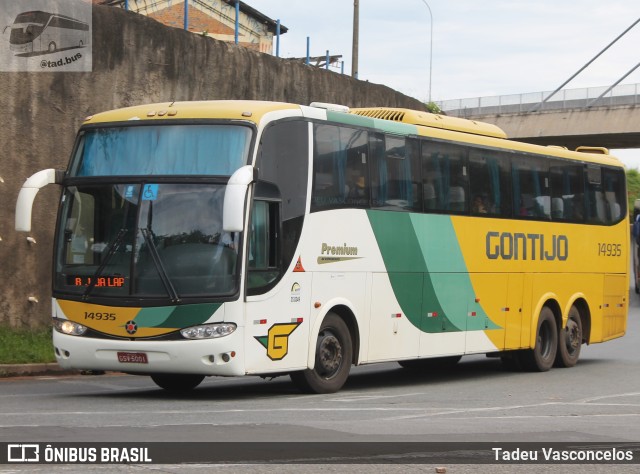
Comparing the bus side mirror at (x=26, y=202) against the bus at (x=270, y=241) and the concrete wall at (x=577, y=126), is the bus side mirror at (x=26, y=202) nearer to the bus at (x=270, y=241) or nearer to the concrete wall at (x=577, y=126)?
the bus at (x=270, y=241)

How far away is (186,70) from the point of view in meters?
24.8

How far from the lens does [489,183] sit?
19.6m

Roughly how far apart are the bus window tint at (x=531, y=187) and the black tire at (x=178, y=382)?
652 cm

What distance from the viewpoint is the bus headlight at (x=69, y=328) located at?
14.4 meters

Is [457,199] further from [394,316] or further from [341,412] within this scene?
[341,412]

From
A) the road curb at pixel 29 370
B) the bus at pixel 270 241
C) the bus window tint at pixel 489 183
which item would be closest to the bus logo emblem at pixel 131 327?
A: the bus at pixel 270 241

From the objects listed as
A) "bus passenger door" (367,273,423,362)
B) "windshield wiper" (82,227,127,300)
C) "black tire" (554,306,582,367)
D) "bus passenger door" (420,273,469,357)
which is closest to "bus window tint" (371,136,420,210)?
"bus passenger door" (367,273,423,362)

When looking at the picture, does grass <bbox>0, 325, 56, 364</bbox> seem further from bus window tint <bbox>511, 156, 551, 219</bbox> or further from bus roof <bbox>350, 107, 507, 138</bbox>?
bus window tint <bbox>511, 156, 551, 219</bbox>

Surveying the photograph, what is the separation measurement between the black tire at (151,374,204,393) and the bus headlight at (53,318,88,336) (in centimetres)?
175

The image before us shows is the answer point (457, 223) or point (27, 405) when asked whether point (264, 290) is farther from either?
point (457, 223)

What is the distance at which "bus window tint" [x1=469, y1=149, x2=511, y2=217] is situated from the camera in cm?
1919

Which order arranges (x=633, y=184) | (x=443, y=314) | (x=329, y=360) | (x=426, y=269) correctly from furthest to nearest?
(x=633, y=184) → (x=443, y=314) → (x=426, y=269) → (x=329, y=360)

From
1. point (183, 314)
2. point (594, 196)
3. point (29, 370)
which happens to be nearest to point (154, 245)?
point (183, 314)

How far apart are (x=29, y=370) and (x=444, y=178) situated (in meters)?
6.52
